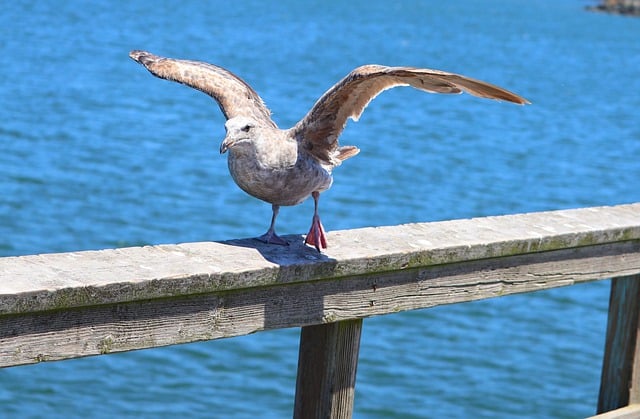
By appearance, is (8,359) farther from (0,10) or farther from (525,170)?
(0,10)

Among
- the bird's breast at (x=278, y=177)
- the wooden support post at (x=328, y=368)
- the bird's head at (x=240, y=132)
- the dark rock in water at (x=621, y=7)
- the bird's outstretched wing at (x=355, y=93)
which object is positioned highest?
the dark rock in water at (x=621, y=7)

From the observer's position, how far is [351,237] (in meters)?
3.19

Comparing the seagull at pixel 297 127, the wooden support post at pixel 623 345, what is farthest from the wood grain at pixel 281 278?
the seagull at pixel 297 127

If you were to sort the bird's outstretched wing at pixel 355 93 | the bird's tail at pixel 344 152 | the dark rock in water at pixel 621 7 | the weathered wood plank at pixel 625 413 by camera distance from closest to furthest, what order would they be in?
the bird's outstretched wing at pixel 355 93 < the weathered wood plank at pixel 625 413 < the bird's tail at pixel 344 152 < the dark rock in water at pixel 621 7

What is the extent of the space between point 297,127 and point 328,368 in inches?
51.8

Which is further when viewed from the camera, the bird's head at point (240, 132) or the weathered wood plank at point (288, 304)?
the bird's head at point (240, 132)

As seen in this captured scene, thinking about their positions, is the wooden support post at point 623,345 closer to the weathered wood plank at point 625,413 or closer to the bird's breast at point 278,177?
the weathered wood plank at point 625,413

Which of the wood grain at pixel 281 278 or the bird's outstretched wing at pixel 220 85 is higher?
the bird's outstretched wing at pixel 220 85

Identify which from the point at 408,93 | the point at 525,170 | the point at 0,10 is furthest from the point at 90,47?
the point at 525,170

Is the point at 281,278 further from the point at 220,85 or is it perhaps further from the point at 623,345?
the point at 220,85

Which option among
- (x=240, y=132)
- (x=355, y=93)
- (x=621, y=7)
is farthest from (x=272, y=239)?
(x=621, y=7)

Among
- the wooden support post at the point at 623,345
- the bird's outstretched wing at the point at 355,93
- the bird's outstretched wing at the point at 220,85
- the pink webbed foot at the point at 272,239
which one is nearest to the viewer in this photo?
the pink webbed foot at the point at 272,239

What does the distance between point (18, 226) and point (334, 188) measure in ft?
14.2

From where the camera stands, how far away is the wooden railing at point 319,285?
7.97 ft
